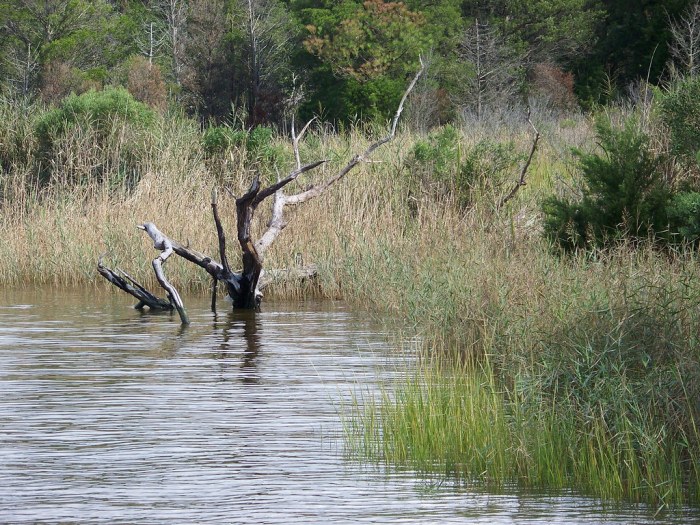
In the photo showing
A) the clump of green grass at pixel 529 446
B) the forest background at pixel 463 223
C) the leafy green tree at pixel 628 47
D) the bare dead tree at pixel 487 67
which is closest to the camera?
the clump of green grass at pixel 529 446

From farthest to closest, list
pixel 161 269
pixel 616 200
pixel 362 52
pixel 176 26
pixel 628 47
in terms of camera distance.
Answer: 1. pixel 176 26
2. pixel 362 52
3. pixel 628 47
4. pixel 161 269
5. pixel 616 200

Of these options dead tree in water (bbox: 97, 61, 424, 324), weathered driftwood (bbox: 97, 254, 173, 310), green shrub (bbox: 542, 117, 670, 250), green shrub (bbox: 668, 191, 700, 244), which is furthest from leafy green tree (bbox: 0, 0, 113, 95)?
green shrub (bbox: 668, 191, 700, 244)

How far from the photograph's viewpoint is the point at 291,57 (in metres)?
51.5

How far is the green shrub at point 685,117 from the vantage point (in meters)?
13.8

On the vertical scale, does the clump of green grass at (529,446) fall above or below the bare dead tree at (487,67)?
below

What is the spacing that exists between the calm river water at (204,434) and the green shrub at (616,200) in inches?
104

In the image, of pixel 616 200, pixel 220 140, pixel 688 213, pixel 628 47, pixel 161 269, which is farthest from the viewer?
pixel 628 47

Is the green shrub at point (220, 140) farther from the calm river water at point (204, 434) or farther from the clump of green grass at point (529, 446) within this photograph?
the clump of green grass at point (529, 446)

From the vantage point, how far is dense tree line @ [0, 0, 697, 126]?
46125 millimetres

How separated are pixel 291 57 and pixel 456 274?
40.0 metres

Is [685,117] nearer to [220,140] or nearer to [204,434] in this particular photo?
[204,434]

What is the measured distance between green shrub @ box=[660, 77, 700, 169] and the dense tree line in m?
28.9

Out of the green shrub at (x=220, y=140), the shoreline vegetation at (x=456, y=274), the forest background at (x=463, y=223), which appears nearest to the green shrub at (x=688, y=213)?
the forest background at (x=463, y=223)

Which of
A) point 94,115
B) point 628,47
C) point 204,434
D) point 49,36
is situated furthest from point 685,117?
point 49,36
